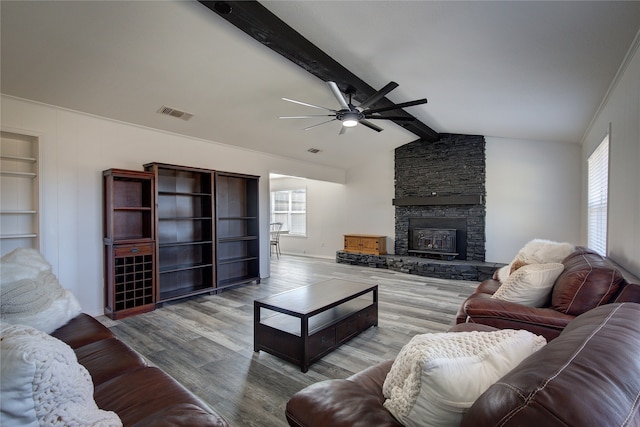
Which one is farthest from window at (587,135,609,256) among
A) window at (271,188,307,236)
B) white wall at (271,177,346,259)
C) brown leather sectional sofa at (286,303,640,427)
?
window at (271,188,307,236)

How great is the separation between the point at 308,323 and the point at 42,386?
6.93 feet

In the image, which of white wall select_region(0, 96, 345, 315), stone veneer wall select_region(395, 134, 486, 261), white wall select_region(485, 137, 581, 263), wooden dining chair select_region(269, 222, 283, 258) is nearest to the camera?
white wall select_region(0, 96, 345, 315)

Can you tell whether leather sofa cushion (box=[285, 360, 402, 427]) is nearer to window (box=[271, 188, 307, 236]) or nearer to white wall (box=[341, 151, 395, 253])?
white wall (box=[341, 151, 395, 253])

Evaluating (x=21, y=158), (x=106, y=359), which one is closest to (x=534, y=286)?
(x=106, y=359)

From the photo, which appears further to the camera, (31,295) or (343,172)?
(343,172)

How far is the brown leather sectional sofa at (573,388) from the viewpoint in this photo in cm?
60

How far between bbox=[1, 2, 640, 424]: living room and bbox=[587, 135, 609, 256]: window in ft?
0.76

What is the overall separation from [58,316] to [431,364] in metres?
2.30

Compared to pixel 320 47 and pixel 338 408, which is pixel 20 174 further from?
pixel 338 408

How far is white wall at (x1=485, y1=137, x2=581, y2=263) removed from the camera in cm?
554

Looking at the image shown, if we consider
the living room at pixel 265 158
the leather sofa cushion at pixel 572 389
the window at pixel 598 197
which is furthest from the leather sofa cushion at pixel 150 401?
the window at pixel 598 197

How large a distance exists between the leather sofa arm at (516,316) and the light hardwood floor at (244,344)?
0.91m

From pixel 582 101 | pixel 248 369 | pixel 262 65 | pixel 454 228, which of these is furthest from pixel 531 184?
pixel 248 369

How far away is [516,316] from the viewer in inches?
81.1
